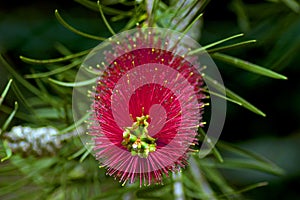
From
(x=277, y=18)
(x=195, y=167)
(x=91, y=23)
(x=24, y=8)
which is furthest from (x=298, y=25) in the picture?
(x=24, y=8)

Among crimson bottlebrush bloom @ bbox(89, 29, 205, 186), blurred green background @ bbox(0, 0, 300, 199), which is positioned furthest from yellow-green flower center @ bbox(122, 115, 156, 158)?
blurred green background @ bbox(0, 0, 300, 199)

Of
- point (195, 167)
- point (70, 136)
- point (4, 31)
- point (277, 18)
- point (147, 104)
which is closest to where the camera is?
point (147, 104)

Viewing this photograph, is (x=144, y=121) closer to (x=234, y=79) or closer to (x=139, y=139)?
(x=139, y=139)

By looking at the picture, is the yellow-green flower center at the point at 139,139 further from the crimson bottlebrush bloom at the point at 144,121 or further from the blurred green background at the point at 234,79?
the blurred green background at the point at 234,79

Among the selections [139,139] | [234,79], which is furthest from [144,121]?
[234,79]

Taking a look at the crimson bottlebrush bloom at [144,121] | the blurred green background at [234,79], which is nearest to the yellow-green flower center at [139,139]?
the crimson bottlebrush bloom at [144,121]

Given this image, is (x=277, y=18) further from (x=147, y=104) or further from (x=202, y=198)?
(x=147, y=104)

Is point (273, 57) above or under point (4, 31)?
under

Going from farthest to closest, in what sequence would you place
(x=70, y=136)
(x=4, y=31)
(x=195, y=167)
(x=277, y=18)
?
(x=4, y=31)
(x=277, y=18)
(x=195, y=167)
(x=70, y=136)

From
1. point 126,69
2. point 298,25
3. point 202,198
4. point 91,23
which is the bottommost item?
point 202,198
